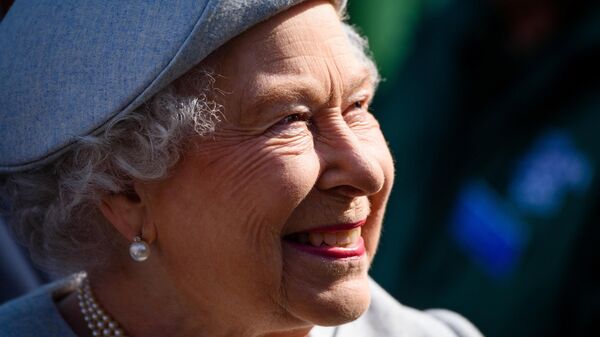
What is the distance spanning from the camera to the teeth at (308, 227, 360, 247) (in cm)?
256

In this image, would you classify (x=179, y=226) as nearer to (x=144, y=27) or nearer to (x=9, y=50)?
(x=144, y=27)

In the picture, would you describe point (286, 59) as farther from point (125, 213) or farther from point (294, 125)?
point (125, 213)

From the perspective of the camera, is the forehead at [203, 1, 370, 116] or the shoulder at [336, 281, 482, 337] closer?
the forehead at [203, 1, 370, 116]

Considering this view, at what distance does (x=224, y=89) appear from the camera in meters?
2.43

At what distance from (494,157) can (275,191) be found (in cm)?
322

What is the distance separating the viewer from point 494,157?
5.42 metres

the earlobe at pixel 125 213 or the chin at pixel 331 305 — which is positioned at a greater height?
the earlobe at pixel 125 213

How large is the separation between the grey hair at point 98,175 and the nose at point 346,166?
32 centimetres

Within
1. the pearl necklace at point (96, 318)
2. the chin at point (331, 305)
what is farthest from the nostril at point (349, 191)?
the pearl necklace at point (96, 318)

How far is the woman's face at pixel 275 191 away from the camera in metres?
2.44

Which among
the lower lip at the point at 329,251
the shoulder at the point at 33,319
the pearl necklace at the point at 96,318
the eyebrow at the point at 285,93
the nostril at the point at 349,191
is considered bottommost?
the shoulder at the point at 33,319

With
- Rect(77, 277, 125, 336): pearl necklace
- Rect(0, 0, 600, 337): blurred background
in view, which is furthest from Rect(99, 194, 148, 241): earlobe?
Rect(0, 0, 600, 337): blurred background

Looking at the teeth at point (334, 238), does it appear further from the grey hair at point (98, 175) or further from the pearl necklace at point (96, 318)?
the pearl necklace at point (96, 318)

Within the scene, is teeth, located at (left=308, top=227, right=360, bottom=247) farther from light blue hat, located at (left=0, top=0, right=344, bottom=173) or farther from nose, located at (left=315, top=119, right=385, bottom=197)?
light blue hat, located at (left=0, top=0, right=344, bottom=173)
